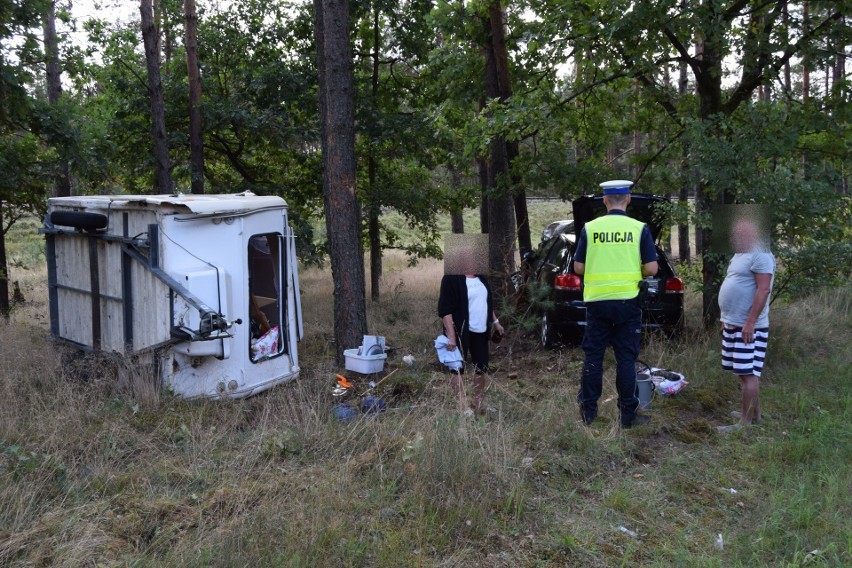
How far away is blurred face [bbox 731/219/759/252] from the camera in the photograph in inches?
247

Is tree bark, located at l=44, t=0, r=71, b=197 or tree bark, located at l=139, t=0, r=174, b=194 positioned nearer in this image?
tree bark, located at l=44, t=0, r=71, b=197

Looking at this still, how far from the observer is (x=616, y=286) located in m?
5.90

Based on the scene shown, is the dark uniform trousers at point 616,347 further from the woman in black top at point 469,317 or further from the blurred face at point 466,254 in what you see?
the blurred face at point 466,254

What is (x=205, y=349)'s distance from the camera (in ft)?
22.2

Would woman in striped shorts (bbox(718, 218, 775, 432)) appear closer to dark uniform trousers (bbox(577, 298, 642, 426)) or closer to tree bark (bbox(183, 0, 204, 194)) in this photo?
dark uniform trousers (bbox(577, 298, 642, 426))

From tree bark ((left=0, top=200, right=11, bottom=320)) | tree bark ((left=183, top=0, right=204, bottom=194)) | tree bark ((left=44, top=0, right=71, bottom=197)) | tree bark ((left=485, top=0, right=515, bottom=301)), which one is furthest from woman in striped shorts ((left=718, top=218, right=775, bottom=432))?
tree bark ((left=0, top=200, right=11, bottom=320))

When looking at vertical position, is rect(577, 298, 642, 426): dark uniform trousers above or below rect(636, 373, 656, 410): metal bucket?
above

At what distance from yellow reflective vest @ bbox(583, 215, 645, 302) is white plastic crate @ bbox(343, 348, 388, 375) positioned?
2578 millimetres

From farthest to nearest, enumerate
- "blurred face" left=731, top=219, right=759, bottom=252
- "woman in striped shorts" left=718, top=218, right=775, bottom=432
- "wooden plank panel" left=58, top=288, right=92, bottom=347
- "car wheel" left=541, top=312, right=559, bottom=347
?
"car wheel" left=541, top=312, right=559, bottom=347 → "wooden plank panel" left=58, top=288, right=92, bottom=347 → "blurred face" left=731, top=219, right=759, bottom=252 → "woman in striped shorts" left=718, top=218, right=775, bottom=432

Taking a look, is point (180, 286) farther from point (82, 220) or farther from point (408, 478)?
point (408, 478)

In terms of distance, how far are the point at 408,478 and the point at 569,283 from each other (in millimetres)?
5046

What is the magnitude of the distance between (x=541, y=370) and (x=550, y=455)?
11.0ft

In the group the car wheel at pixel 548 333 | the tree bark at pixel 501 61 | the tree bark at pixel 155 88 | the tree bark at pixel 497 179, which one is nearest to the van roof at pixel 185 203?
the car wheel at pixel 548 333

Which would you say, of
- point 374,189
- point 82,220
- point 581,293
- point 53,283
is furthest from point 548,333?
point 374,189
